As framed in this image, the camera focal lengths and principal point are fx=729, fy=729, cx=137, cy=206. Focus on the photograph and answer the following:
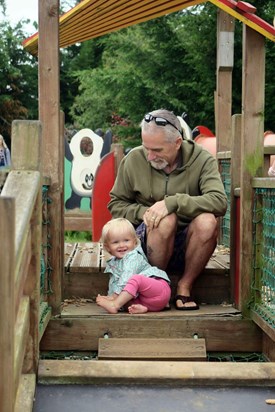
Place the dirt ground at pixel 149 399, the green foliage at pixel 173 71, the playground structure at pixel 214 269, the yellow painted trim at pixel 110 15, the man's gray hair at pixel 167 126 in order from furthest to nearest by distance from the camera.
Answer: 1. the green foliage at pixel 173 71
2. the yellow painted trim at pixel 110 15
3. the man's gray hair at pixel 167 126
4. the playground structure at pixel 214 269
5. the dirt ground at pixel 149 399

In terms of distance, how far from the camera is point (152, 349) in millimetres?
4105

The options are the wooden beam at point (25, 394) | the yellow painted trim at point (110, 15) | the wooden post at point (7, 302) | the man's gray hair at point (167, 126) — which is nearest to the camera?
the wooden post at point (7, 302)

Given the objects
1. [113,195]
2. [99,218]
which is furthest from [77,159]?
[113,195]

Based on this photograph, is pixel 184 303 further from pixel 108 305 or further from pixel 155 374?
pixel 155 374

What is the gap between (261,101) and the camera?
430 cm

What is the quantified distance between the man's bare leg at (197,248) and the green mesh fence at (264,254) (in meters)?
0.26

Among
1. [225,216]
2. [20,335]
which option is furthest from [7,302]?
[225,216]

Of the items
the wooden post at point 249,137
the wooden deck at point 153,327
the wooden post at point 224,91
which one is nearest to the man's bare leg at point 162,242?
the wooden deck at point 153,327

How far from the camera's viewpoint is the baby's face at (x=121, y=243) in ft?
14.3

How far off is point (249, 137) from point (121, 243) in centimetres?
99

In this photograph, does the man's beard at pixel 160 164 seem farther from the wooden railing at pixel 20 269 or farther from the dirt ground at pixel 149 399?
the dirt ground at pixel 149 399

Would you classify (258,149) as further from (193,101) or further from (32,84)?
(32,84)

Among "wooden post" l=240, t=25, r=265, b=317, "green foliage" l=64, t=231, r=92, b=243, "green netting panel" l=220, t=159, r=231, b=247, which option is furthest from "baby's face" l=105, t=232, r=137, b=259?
"green foliage" l=64, t=231, r=92, b=243

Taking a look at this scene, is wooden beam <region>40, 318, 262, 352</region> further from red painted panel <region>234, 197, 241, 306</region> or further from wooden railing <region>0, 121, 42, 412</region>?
wooden railing <region>0, 121, 42, 412</region>
